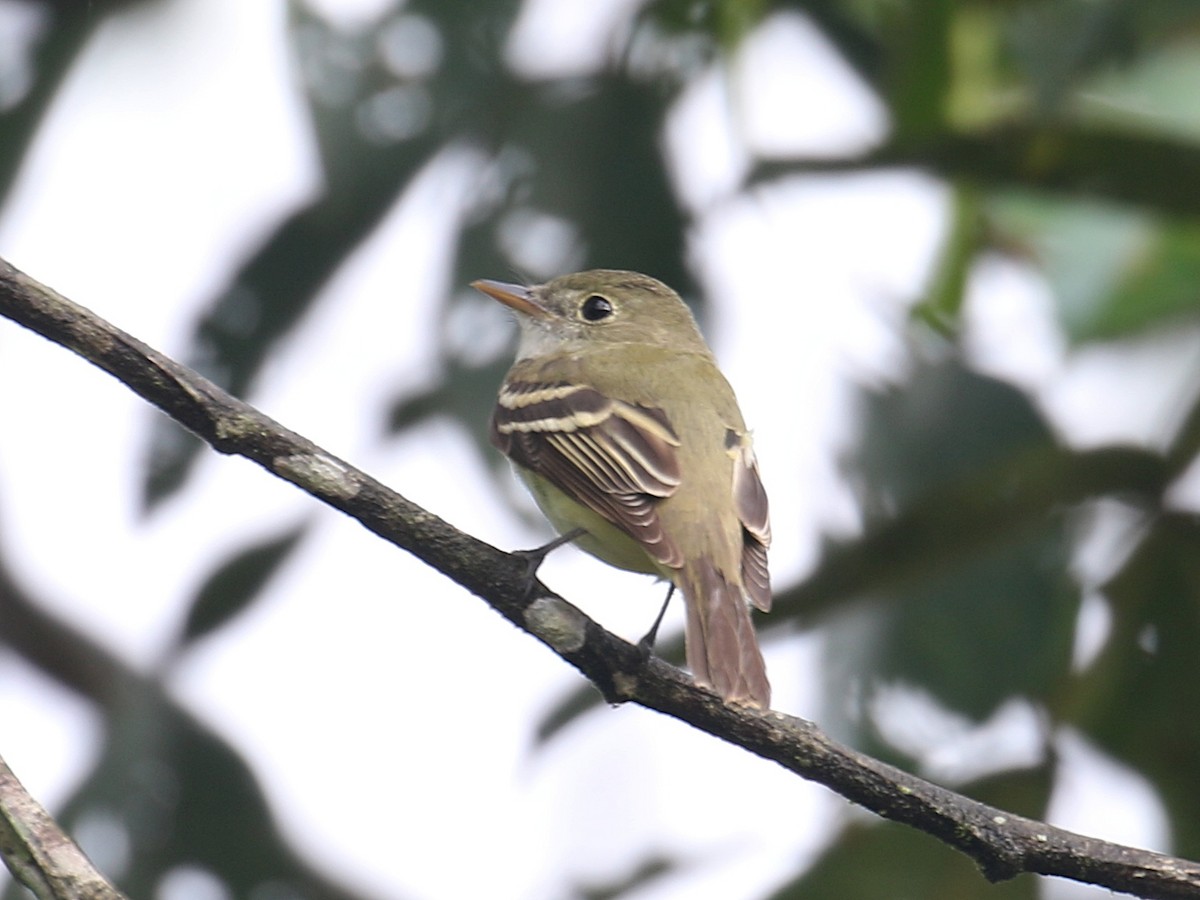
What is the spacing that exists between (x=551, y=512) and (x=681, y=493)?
13.1 inches

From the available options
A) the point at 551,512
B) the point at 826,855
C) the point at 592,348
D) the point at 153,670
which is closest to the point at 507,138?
the point at 592,348

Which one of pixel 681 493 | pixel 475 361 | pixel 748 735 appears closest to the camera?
pixel 748 735

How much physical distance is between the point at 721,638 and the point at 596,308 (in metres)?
2.05

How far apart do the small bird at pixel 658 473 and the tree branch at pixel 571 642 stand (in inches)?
5.2

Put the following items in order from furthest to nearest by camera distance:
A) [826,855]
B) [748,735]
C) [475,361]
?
[475,361]
[826,855]
[748,735]

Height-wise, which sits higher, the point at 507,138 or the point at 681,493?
the point at 507,138

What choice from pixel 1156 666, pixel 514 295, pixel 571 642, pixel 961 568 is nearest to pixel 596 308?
pixel 514 295

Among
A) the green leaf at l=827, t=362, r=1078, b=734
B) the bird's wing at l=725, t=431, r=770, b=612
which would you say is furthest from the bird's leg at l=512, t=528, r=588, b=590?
the green leaf at l=827, t=362, r=1078, b=734

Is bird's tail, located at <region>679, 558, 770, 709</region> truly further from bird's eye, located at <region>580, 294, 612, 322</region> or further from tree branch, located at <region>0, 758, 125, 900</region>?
Answer: bird's eye, located at <region>580, 294, 612, 322</region>

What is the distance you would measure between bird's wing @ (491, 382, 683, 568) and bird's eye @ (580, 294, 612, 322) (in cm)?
86

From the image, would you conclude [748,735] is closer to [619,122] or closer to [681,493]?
[681,493]

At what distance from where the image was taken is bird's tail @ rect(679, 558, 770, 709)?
11.1 feet

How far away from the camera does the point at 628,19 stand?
204 inches

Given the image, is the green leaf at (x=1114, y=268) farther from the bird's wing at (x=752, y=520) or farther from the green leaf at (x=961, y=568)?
the bird's wing at (x=752, y=520)
